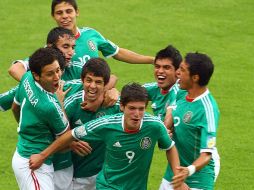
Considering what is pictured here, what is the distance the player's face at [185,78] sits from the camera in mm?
9734

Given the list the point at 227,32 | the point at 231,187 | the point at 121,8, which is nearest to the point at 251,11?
the point at 227,32

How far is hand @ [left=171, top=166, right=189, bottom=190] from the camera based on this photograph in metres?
9.06

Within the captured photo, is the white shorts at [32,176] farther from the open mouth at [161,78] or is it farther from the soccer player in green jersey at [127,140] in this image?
the open mouth at [161,78]

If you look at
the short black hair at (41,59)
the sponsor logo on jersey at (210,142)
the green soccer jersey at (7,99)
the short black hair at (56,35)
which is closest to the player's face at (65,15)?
the short black hair at (56,35)

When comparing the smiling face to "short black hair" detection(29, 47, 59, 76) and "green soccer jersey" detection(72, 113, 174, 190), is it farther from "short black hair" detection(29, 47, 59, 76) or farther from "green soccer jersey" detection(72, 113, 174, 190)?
"short black hair" detection(29, 47, 59, 76)

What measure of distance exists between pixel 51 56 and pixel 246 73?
7.74 meters

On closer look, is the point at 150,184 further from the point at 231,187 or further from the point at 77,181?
the point at 77,181

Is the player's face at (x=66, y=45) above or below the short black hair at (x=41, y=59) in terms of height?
above

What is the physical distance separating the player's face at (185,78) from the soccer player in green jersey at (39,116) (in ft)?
4.13

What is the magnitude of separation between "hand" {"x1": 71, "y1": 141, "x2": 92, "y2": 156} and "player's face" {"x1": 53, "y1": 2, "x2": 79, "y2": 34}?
Result: 2.07 metres

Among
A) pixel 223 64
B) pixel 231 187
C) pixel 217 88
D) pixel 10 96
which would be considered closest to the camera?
pixel 10 96

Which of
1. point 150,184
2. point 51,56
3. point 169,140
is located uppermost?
point 51,56

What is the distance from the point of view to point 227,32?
62.0 ft

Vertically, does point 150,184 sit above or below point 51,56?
below
